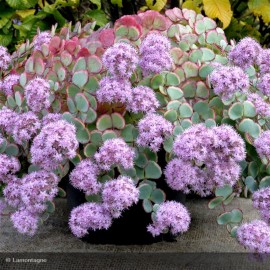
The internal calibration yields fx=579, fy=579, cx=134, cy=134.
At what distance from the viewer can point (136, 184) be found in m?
1.09

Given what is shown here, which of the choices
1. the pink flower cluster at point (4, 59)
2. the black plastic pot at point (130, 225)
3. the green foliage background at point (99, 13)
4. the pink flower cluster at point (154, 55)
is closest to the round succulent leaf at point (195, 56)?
the pink flower cluster at point (154, 55)

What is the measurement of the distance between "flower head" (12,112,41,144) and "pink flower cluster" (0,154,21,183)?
1.5 inches

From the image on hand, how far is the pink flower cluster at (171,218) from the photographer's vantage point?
997 millimetres

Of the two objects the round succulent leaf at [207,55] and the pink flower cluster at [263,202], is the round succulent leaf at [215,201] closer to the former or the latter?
the pink flower cluster at [263,202]

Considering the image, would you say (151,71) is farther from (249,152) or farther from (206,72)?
(249,152)

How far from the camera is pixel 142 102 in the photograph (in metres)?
1.06

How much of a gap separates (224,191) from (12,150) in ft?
1.39

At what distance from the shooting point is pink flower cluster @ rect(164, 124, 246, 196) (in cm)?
96

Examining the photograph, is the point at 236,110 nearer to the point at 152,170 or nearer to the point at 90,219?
the point at 152,170

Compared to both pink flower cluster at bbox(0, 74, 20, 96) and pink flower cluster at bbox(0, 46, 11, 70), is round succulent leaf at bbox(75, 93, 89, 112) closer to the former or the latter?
pink flower cluster at bbox(0, 74, 20, 96)

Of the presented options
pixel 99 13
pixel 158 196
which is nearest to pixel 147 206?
pixel 158 196

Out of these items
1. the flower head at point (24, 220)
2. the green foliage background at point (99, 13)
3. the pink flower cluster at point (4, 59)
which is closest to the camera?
the flower head at point (24, 220)

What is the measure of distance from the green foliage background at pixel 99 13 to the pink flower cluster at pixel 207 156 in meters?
1.10

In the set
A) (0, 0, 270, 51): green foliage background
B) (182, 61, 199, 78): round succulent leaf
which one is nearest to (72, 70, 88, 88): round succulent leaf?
(182, 61, 199, 78): round succulent leaf
